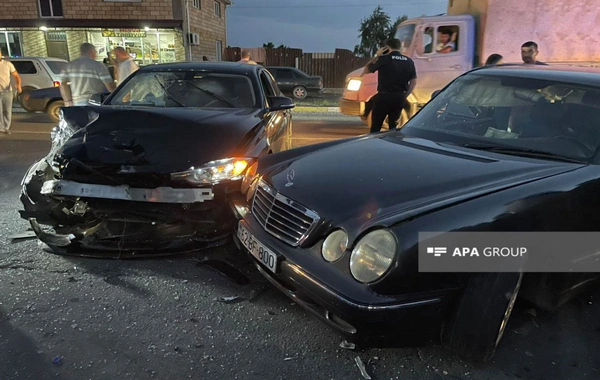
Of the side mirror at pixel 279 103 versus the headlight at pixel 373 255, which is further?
the side mirror at pixel 279 103

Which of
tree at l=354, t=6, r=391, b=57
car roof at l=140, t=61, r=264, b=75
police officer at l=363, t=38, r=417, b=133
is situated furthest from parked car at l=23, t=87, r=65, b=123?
tree at l=354, t=6, r=391, b=57

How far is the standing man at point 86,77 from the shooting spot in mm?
6547

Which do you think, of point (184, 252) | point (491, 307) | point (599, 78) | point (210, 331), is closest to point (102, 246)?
point (184, 252)

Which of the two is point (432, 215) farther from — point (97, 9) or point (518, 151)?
point (97, 9)

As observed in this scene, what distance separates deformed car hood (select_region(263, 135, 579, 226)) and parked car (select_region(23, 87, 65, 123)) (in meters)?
10.2

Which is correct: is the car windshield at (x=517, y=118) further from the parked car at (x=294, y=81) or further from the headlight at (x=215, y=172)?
the parked car at (x=294, y=81)

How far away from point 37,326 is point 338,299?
1851 millimetres

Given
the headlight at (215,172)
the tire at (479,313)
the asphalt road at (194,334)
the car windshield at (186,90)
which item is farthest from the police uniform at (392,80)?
the tire at (479,313)

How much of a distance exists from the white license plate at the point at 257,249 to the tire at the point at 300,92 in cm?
1552

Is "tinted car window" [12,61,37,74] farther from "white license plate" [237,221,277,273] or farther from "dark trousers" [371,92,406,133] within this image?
"white license plate" [237,221,277,273]

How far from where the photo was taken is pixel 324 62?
23500 millimetres

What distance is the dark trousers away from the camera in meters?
6.15

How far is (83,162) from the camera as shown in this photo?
3.27 meters

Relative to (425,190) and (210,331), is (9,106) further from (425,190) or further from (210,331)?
(425,190)
